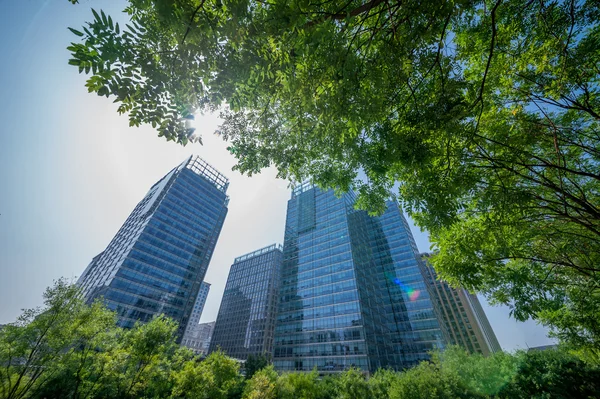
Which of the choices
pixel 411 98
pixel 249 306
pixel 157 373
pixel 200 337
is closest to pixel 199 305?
pixel 200 337

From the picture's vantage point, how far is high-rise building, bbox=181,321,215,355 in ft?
310

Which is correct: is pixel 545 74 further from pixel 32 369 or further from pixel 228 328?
pixel 228 328

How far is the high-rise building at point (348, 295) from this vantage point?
1670 inches

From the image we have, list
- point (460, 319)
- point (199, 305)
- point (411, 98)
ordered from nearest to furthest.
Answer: point (411, 98)
point (460, 319)
point (199, 305)

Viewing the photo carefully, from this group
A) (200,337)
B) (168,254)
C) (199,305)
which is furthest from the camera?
(199,305)

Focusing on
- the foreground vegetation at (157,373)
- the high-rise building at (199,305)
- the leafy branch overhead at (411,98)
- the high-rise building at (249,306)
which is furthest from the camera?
the high-rise building at (199,305)

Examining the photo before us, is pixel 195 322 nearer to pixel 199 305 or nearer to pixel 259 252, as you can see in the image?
pixel 199 305

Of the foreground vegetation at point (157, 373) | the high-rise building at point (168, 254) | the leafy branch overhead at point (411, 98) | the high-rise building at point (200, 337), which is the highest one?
the high-rise building at point (168, 254)

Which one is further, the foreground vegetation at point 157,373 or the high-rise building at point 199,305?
the high-rise building at point 199,305

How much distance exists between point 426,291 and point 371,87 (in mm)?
60242

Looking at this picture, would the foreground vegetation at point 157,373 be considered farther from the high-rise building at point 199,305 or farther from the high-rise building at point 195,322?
the high-rise building at point 199,305

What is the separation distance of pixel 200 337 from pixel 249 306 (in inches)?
1922

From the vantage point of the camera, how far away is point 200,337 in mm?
103500

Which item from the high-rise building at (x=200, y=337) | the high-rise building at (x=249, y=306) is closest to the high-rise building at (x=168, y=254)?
the high-rise building at (x=249, y=306)
